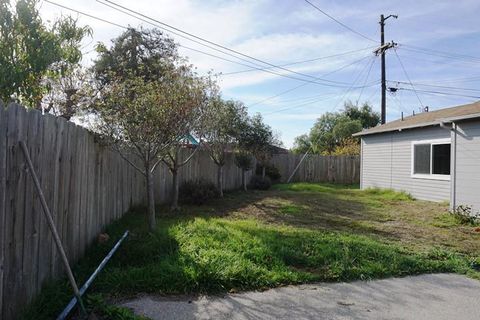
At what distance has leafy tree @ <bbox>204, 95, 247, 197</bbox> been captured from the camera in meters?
13.8

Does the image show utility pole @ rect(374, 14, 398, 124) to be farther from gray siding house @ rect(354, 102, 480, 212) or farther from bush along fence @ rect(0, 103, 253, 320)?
bush along fence @ rect(0, 103, 253, 320)

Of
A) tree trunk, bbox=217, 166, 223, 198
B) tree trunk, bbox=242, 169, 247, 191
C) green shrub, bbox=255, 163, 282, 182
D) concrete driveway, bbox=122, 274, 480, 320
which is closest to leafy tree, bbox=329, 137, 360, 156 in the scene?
green shrub, bbox=255, 163, 282, 182

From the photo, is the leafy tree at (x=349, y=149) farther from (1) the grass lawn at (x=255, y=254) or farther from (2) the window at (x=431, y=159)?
(1) the grass lawn at (x=255, y=254)

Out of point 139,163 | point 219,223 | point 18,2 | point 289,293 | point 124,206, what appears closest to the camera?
point 289,293

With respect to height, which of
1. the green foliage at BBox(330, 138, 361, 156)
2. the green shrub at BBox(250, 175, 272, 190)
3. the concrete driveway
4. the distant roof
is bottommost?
the concrete driveway

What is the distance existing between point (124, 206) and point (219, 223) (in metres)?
2.16

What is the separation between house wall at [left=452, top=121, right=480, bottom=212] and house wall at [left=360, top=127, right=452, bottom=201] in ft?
7.57

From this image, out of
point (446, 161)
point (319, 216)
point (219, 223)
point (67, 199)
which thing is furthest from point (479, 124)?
point (67, 199)

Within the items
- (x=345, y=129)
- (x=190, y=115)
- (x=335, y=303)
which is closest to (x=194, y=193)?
(x=190, y=115)

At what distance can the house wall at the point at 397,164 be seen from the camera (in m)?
14.2

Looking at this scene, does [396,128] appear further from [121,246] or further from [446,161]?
[121,246]

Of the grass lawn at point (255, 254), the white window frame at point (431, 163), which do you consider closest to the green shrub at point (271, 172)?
the white window frame at point (431, 163)

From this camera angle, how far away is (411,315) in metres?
4.28

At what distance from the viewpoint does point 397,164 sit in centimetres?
1666
